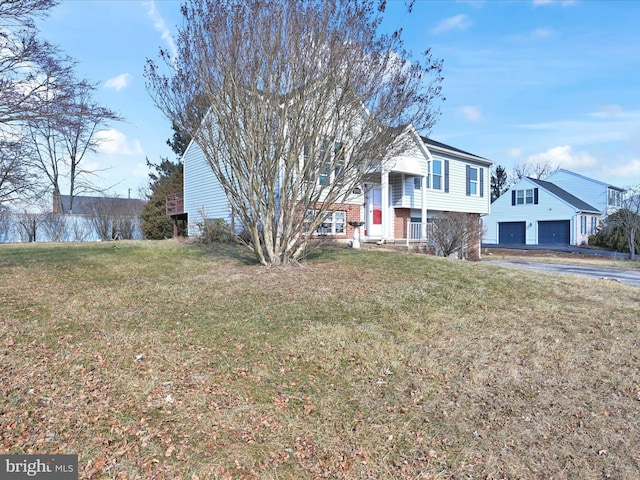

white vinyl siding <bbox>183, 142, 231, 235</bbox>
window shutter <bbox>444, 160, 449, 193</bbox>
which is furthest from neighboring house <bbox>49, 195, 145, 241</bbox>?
window shutter <bbox>444, 160, 449, 193</bbox>

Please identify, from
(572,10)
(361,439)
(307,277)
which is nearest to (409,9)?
(572,10)

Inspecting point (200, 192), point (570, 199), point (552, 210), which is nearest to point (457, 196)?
point (200, 192)

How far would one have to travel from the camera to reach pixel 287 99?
8133 millimetres

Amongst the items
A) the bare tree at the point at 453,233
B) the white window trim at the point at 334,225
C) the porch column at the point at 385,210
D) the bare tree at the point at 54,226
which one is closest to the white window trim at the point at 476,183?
the porch column at the point at 385,210

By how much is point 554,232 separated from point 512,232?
355cm

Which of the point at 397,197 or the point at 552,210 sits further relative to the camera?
the point at 552,210

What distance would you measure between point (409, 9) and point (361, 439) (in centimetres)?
812

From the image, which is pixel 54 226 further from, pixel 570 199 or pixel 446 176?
pixel 570 199

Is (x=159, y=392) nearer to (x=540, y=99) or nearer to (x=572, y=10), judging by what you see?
(x=572, y=10)

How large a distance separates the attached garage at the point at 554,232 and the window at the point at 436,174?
721 inches

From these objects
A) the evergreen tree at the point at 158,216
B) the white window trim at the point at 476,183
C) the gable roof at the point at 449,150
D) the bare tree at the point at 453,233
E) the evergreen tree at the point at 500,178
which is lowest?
the bare tree at the point at 453,233

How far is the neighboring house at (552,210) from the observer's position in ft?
110

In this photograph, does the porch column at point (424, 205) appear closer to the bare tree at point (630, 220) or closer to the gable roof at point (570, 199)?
the bare tree at point (630, 220)

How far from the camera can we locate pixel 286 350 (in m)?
4.89
